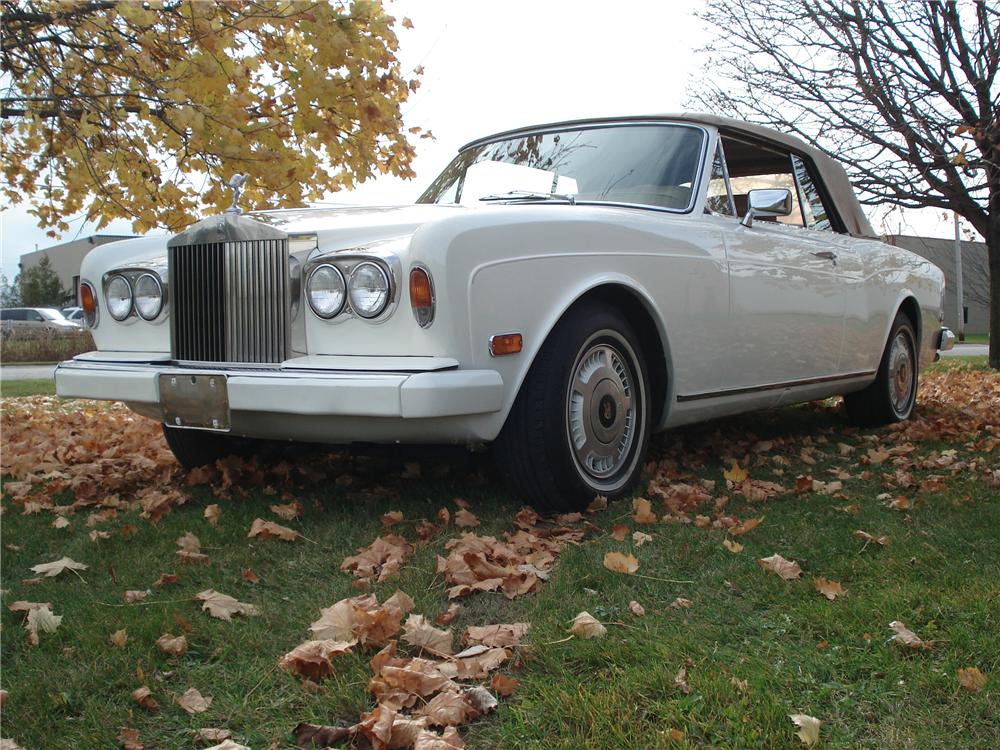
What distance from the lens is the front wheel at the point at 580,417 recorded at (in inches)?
136

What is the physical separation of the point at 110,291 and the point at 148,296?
0.74ft

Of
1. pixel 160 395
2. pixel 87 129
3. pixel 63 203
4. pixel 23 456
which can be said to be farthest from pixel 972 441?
pixel 63 203

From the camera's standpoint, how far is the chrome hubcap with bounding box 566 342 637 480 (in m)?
3.67

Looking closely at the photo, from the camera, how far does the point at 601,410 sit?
376 cm

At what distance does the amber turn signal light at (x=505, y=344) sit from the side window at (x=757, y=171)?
2.07 meters

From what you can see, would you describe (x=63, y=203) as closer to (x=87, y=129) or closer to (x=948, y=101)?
(x=87, y=129)

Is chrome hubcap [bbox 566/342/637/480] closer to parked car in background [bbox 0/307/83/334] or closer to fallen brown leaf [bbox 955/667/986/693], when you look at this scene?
fallen brown leaf [bbox 955/667/986/693]

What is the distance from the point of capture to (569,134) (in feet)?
15.4

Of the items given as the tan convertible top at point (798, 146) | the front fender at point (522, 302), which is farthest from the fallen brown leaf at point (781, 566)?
the tan convertible top at point (798, 146)

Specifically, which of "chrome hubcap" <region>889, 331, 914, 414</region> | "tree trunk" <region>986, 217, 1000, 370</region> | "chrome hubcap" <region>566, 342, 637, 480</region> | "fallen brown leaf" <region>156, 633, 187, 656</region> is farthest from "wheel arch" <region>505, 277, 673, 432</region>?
"tree trunk" <region>986, 217, 1000, 370</region>

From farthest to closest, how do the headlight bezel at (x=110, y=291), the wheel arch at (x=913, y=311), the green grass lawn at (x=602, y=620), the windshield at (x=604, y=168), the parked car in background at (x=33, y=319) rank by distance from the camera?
the parked car in background at (x=33, y=319)
the wheel arch at (x=913, y=311)
the windshield at (x=604, y=168)
the headlight bezel at (x=110, y=291)
the green grass lawn at (x=602, y=620)

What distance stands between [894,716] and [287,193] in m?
5.84

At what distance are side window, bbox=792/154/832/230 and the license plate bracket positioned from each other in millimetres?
3649

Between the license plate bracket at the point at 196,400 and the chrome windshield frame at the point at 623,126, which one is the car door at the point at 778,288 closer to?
the chrome windshield frame at the point at 623,126
